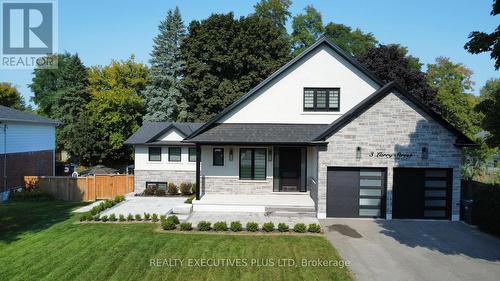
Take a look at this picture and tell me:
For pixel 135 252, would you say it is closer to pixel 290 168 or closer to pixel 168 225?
pixel 168 225

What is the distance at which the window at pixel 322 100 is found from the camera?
19.3 m

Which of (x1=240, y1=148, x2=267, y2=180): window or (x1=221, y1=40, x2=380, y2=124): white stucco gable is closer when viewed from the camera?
(x1=221, y1=40, x2=380, y2=124): white stucco gable

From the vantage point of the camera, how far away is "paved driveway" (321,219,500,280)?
10.2 metres

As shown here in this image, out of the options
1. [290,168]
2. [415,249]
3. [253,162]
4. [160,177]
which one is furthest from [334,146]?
[160,177]

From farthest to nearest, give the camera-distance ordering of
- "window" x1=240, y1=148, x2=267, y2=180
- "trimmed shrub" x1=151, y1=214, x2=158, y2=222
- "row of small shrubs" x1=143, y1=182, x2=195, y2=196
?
"row of small shrubs" x1=143, y1=182, x2=195, y2=196 < "window" x1=240, y1=148, x2=267, y2=180 < "trimmed shrub" x1=151, y1=214, x2=158, y2=222

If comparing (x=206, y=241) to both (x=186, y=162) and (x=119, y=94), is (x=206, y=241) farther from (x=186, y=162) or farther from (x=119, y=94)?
(x=119, y=94)

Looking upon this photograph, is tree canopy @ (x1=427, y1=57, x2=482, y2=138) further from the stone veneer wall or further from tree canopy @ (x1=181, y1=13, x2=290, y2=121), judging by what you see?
the stone veneer wall

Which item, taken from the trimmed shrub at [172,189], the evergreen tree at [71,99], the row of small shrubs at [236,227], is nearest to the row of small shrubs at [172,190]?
the trimmed shrub at [172,189]

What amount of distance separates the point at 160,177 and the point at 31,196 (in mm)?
8068

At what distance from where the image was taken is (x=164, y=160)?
26047 millimetres

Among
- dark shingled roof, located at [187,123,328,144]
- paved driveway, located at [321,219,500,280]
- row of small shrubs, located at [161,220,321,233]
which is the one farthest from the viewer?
dark shingled roof, located at [187,123,328,144]

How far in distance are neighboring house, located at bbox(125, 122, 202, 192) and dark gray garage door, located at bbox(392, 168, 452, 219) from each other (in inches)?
560

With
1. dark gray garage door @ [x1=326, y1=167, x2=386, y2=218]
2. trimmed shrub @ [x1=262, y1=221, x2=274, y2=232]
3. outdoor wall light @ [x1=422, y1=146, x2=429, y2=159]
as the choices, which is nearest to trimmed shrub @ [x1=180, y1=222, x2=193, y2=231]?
trimmed shrub @ [x1=262, y1=221, x2=274, y2=232]

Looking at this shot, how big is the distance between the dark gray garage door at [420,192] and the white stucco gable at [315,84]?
4.93 metres
